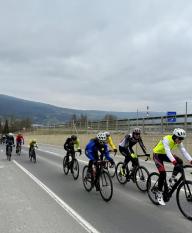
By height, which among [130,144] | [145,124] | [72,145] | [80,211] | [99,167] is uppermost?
[145,124]

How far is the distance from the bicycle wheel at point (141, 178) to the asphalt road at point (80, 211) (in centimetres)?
18

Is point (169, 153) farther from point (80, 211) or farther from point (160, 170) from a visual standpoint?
point (80, 211)

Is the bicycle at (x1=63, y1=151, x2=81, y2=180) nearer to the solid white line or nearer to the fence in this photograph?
the solid white line

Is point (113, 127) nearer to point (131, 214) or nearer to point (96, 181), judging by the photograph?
point (96, 181)

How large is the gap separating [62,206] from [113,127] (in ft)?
93.9

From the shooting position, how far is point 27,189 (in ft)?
38.5

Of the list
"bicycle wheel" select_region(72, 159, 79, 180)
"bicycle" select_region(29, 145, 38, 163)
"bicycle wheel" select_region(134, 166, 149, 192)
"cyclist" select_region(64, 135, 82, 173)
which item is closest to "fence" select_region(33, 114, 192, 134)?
"bicycle" select_region(29, 145, 38, 163)

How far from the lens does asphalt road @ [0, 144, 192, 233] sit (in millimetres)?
7184

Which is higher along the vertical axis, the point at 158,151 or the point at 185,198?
the point at 158,151

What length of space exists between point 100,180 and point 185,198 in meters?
2.87

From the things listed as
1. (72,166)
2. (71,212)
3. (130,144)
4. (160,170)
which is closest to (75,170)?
(72,166)

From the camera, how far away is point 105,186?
33.8ft

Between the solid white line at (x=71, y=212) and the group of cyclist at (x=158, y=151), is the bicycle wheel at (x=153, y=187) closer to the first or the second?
the group of cyclist at (x=158, y=151)

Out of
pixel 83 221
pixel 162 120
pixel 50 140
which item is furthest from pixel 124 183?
pixel 50 140
